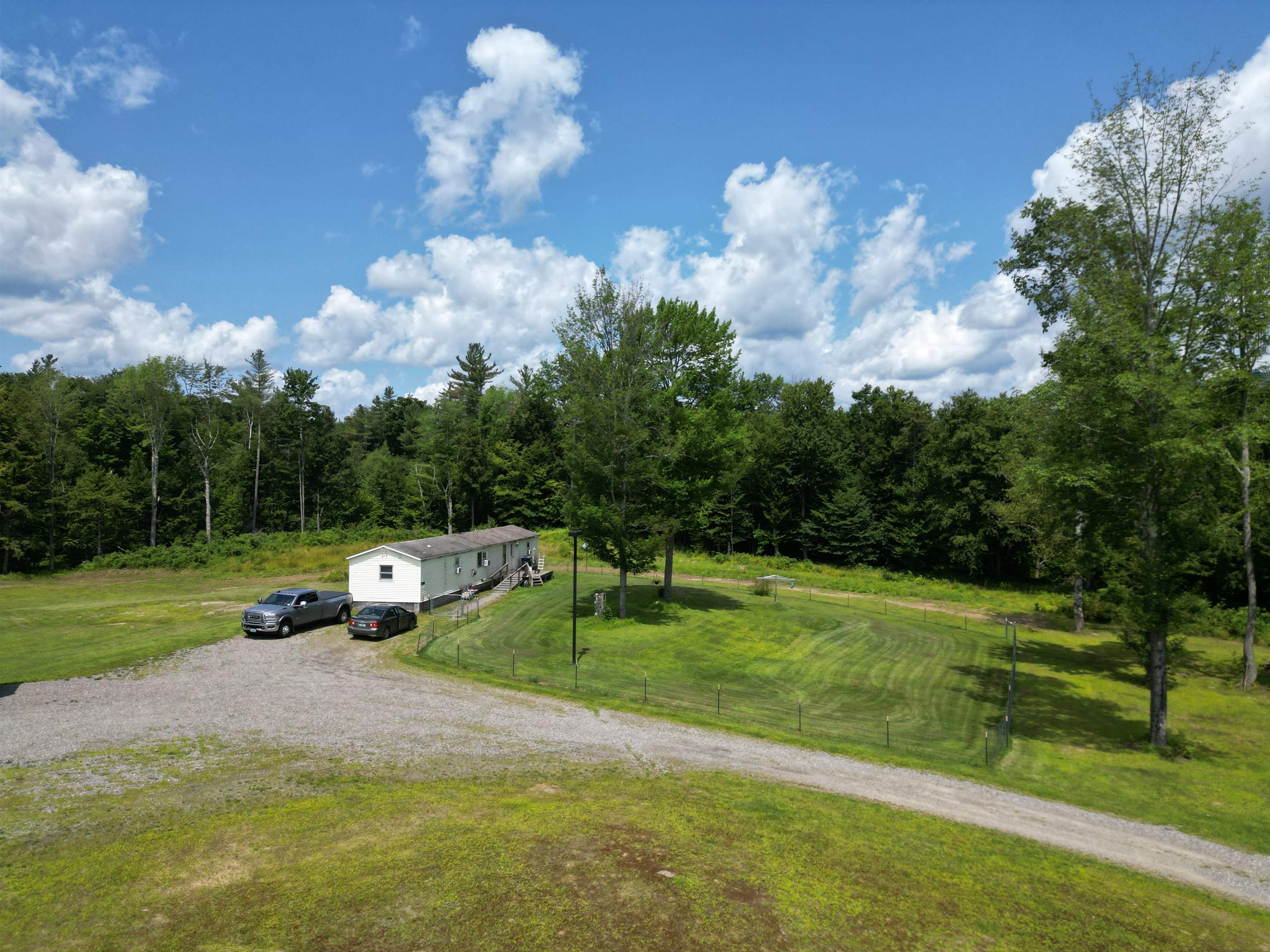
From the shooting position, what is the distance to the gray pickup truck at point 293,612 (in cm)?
2600

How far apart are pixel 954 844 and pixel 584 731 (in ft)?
29.5

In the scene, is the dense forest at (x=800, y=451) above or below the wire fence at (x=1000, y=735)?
above

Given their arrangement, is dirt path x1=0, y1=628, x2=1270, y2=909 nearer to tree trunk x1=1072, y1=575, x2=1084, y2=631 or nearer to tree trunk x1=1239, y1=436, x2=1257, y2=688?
tree trunk x1=1239, y1=436, x2=1257, y2=688

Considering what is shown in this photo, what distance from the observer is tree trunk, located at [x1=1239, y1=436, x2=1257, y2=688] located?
1054 inches

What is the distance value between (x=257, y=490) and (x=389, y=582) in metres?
42.2

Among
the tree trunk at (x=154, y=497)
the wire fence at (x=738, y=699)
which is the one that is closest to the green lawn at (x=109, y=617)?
the wire fence at (x=738, y=699)

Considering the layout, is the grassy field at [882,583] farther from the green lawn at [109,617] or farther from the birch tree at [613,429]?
the green lawn at [109,617]

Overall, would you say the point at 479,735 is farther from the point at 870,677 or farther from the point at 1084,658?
the point at 1084,658

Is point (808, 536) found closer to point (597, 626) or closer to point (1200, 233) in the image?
point (597, 626)

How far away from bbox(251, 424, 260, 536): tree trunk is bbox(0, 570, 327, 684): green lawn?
18.1 m

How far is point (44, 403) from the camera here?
165 feet

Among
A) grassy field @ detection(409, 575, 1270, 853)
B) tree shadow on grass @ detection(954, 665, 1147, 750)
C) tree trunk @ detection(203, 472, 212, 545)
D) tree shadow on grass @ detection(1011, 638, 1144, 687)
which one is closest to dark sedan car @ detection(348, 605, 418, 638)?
grassy field @ detection(409, 575, 1270, 853)

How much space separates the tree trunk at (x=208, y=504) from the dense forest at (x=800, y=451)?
40cm

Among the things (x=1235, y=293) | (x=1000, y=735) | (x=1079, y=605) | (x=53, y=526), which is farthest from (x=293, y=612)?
(x=1079, y=605)
